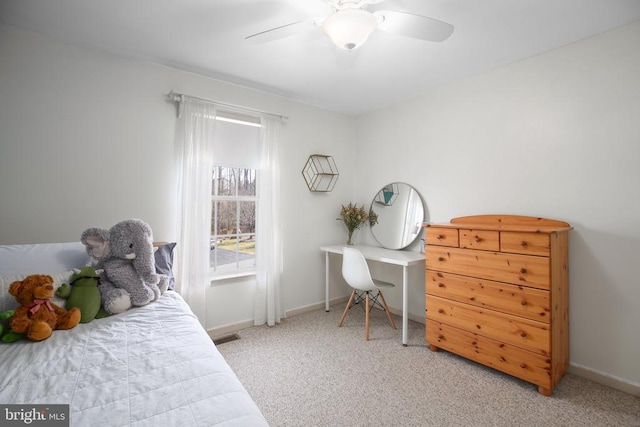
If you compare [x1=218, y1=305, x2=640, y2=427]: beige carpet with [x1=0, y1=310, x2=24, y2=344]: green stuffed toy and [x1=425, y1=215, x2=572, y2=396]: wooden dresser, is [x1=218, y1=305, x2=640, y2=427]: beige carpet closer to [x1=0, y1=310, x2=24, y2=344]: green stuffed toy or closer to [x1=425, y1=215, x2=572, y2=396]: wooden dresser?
[x1=425, y1=215, x2=572, y2=396]: wooden dresser

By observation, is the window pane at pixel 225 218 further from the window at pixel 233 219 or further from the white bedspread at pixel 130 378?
the white bedspread at pixel 130 378

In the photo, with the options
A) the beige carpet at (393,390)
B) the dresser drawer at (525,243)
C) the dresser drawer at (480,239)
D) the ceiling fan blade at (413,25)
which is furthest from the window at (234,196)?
the dresser drawer at (525,243)

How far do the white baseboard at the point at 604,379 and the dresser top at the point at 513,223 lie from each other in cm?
103

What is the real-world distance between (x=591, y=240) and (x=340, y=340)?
2110 mm

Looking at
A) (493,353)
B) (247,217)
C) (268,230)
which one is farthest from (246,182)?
(493,353)

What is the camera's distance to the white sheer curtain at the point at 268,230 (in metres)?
3.06

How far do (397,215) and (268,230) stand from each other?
57.8 inches

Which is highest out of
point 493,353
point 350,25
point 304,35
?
point 304,35

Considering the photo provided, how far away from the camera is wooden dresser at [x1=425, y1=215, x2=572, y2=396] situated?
192 centimetres

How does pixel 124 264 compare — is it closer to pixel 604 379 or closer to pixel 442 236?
pixel 442 236

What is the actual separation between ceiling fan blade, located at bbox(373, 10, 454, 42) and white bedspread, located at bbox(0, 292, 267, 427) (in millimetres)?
1813

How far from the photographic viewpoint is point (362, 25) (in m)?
1.48

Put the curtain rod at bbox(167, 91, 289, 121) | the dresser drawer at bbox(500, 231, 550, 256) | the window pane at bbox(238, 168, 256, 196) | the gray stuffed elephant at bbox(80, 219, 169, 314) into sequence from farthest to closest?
the window pane at bbox(238, 168, 256, 196) < the curtain rod at bbox(167, 91, 289, 121) < the dresser drawer at bbox(500, 231, 550, 256) < the gray stuffed elephant at bbox(80, 219, 169, 314)

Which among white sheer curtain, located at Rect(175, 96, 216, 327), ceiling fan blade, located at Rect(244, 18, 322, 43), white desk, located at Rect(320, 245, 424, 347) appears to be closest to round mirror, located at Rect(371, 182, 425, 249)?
white desk, located at Rect(320, 245, 424, 347)
